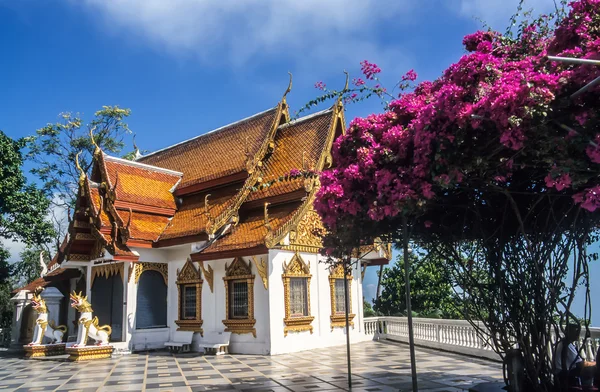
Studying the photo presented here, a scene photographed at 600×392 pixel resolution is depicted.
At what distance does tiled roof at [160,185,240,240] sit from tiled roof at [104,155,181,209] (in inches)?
26.6

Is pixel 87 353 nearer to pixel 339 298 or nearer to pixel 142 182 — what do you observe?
pixel 142 182

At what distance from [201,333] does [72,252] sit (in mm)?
5094

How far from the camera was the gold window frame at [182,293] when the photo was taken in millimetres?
13445

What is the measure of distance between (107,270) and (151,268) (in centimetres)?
154

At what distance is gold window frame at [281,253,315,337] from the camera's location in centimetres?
1226

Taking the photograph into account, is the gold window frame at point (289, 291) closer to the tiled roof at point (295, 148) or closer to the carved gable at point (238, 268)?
the carved gable at point (238, 268)

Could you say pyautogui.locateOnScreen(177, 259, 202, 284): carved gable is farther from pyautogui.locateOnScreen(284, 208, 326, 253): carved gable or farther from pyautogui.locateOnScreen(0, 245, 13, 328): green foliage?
pyautogui.locateOnScreen(0, 245, 13, 328): green foliage

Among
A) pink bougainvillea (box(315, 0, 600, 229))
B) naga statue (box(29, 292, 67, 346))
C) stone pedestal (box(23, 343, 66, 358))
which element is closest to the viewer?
pink bougainvillea (box(315, 0, 600, 229))

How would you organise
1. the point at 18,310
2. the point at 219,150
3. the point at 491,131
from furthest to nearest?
the point at 18,310, the point at 219,150, the point at 491,131

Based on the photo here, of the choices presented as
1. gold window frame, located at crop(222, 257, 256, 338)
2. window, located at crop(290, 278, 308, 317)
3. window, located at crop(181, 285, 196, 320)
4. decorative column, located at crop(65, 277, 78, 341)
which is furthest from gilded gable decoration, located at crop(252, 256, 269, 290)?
decorative column, located at crop(65, 277, 78, 341)

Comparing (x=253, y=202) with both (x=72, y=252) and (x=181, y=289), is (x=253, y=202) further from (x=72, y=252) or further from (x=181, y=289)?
(x=72, y=252)

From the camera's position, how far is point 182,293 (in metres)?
14.2

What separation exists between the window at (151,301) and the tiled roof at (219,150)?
329cm

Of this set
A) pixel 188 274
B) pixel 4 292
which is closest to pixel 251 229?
pixel 188 274
